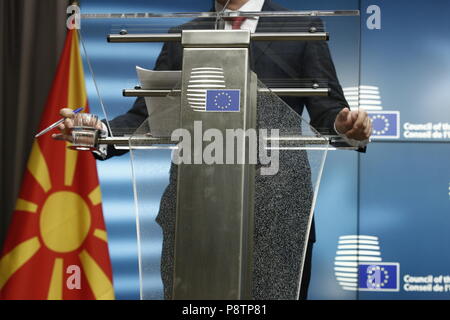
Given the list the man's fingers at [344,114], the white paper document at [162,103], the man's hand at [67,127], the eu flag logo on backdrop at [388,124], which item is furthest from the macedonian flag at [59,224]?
the man's fingers at [344,114]

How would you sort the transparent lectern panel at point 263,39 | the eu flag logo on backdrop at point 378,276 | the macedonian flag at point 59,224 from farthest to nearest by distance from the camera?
1. the eu flag logo on backdrop at point 378,276
2. the macedonian flag at point 59,224
3. the transparent lectern panel at point 263,39

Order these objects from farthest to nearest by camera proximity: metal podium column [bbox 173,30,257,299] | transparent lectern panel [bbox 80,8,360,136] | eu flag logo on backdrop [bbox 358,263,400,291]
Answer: eu flag logo on backdrop [bbox 358,263,400,291] → transparent lectern panel [bbox 80,8,360,136] → metal podium column [bbox 173,30,257,299]

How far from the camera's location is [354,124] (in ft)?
3.52

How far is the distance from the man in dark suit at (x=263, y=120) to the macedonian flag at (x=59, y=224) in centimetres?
167

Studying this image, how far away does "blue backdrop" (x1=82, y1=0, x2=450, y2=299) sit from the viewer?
2.94m

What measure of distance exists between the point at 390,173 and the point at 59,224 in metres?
1.59

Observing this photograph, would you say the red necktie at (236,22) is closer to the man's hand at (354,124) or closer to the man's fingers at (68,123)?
the man's hand at (354,124)

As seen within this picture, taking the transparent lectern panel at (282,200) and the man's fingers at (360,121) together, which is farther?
the man's fingers at (360,121)

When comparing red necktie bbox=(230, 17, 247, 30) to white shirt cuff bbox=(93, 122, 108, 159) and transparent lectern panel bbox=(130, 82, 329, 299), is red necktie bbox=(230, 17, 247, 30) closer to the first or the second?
transparent lectern panel bbox=(130, 82, 329, 299)

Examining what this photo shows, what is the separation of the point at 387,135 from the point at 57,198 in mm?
1607

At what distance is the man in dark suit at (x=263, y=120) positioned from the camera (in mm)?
946

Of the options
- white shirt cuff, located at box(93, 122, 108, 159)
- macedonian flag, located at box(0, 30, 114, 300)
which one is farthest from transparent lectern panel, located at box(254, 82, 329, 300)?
macedonian flag, located at box(0, 30, 114, 300)
